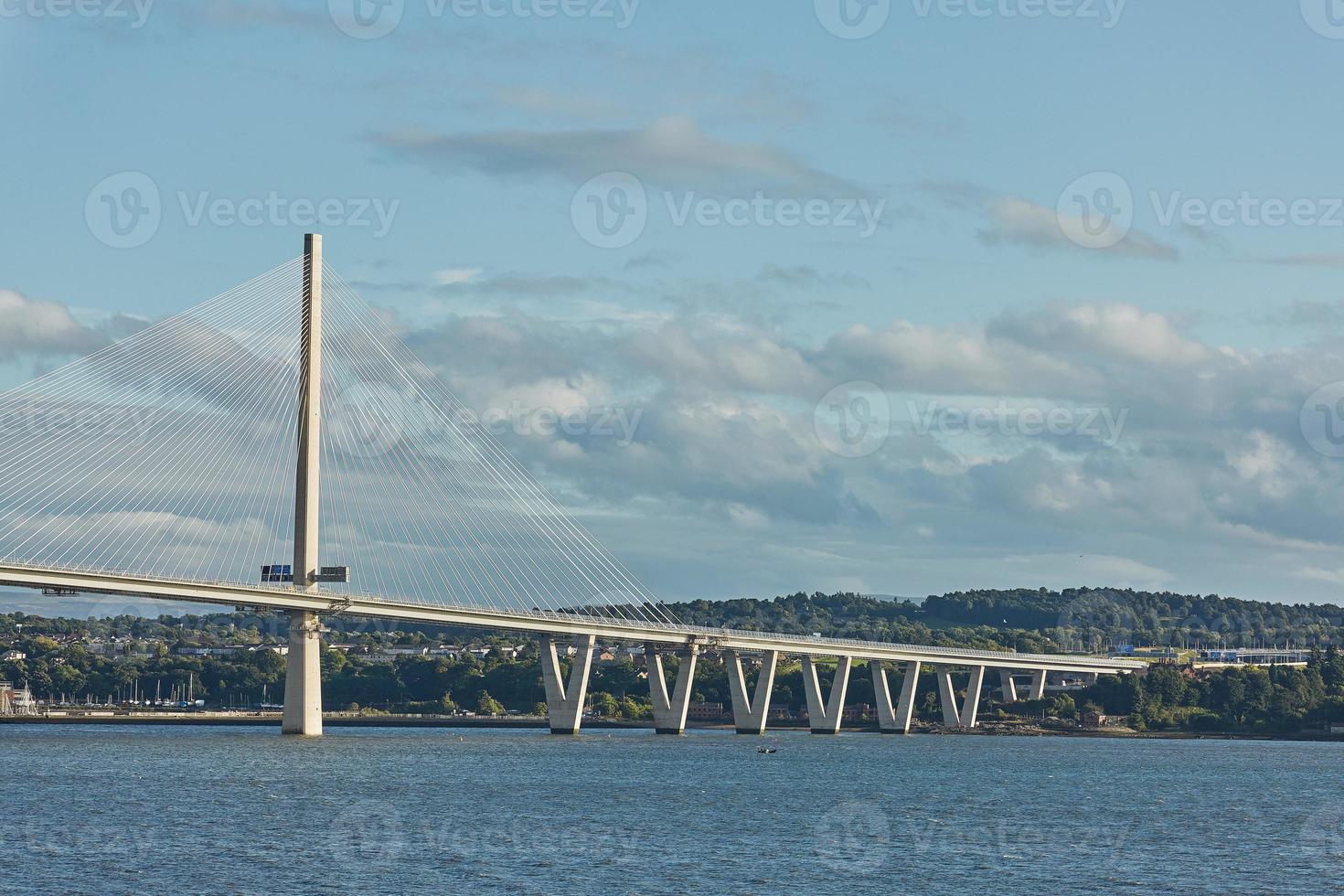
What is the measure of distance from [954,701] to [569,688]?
51.7 metres

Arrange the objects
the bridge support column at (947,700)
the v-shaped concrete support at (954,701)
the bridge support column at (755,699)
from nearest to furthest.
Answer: the bridge support column at (755,699) < the bridge support column at (947,700) < the v-shaped concrete support at (954,701)

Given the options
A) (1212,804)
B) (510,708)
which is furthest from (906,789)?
(510,708)

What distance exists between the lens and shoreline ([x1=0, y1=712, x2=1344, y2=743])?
6619 inches

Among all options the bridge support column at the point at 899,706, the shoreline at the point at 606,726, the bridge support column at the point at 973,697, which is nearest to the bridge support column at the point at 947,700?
the bridge support column at the point at 973,697

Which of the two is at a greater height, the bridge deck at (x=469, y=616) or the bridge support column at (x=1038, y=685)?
the bridge deck at (x=469, y=616)

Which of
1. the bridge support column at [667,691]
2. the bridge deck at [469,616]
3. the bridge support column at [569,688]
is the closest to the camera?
the bridge deck at [469,616]

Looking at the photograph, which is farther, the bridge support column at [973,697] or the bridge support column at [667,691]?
the bridge support column at [973,697]

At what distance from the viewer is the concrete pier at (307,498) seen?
10081 cm

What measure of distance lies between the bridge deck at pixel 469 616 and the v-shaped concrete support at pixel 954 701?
161cm

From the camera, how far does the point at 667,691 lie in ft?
467

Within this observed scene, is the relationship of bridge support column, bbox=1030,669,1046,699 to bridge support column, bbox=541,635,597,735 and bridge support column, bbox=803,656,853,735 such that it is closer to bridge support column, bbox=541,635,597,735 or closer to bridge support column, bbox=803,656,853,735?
bridge support column, bbox=803,656,853,735

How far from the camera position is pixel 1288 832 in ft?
225

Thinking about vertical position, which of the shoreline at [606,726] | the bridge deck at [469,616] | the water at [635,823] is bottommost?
the shoreline at [606,726]

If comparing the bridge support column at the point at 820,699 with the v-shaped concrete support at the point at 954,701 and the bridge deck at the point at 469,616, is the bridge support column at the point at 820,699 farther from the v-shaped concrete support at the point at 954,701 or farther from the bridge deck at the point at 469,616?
the v-shaped concrete support at the point at 954,701
